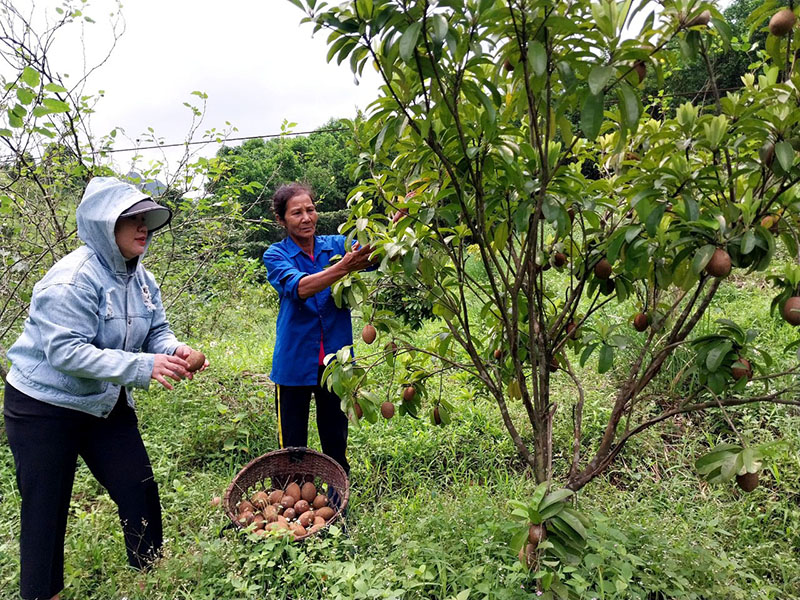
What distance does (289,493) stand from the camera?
93.0 inches

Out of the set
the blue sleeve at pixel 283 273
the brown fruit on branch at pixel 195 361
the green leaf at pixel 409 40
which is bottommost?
the brown fruit on branch at pixel 195 361

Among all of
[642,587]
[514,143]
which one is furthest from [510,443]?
[514,143]

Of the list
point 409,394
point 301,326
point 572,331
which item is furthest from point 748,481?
point 301,326

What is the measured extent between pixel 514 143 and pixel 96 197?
1390mm

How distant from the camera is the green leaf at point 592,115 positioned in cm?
106

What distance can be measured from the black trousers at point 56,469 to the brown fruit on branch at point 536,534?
1.37 m

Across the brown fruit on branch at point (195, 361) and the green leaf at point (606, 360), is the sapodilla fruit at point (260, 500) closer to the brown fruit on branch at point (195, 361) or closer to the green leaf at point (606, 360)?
the brown fruit on branch at point (195, 361)

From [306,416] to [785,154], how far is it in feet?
6.61

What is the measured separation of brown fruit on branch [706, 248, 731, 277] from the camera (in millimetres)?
1216

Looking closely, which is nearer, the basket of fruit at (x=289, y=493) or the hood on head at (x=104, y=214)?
the hood on head at (x=104, y=214)

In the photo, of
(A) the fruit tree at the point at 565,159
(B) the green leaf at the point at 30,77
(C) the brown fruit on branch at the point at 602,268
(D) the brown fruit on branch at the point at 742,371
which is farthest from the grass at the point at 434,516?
(B) the green leaf at the point at 30,77

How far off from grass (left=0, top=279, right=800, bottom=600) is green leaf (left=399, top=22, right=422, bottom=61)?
1232 millimetres

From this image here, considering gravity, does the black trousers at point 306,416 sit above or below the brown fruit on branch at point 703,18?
below

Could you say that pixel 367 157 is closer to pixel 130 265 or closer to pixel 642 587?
pixel 130 265
